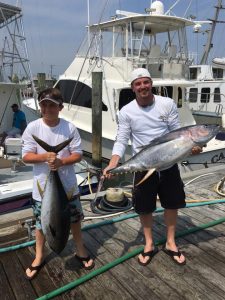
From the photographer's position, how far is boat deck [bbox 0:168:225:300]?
8.70ft

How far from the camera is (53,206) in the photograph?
8.46 feet

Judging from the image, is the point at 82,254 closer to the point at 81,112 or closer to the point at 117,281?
the point at 117,281

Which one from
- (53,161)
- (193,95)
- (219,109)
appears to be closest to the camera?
(53,161)

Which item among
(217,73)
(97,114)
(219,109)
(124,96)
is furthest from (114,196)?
(217,73)

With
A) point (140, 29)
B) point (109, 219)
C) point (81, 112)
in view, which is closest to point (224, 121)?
point (140, 29)

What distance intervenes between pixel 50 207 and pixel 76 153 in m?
0.47

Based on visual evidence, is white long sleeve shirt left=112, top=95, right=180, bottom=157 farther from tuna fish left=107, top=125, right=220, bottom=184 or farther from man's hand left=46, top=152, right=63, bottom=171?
man's hand left=46, top=152, right=63, bottom=171

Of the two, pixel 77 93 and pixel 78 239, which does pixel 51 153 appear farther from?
pixel 77 93

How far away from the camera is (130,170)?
8.86 feet

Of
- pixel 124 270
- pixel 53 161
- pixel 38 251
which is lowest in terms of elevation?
pixel 124 270

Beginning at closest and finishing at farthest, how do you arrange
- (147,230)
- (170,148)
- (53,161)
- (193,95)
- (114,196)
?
(53,161) < (170,148) < (147,230) < (114,196) < (193,95)

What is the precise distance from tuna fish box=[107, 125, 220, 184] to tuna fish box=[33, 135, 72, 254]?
43 cm

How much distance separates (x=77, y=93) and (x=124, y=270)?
8064 mm

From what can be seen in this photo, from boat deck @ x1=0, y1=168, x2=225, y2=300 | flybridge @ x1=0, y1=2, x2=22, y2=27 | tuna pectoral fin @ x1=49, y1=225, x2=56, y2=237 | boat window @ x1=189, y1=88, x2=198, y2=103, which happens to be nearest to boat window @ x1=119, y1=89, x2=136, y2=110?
flybridge @ x1=0, y1=2, x2=22, y2=27
